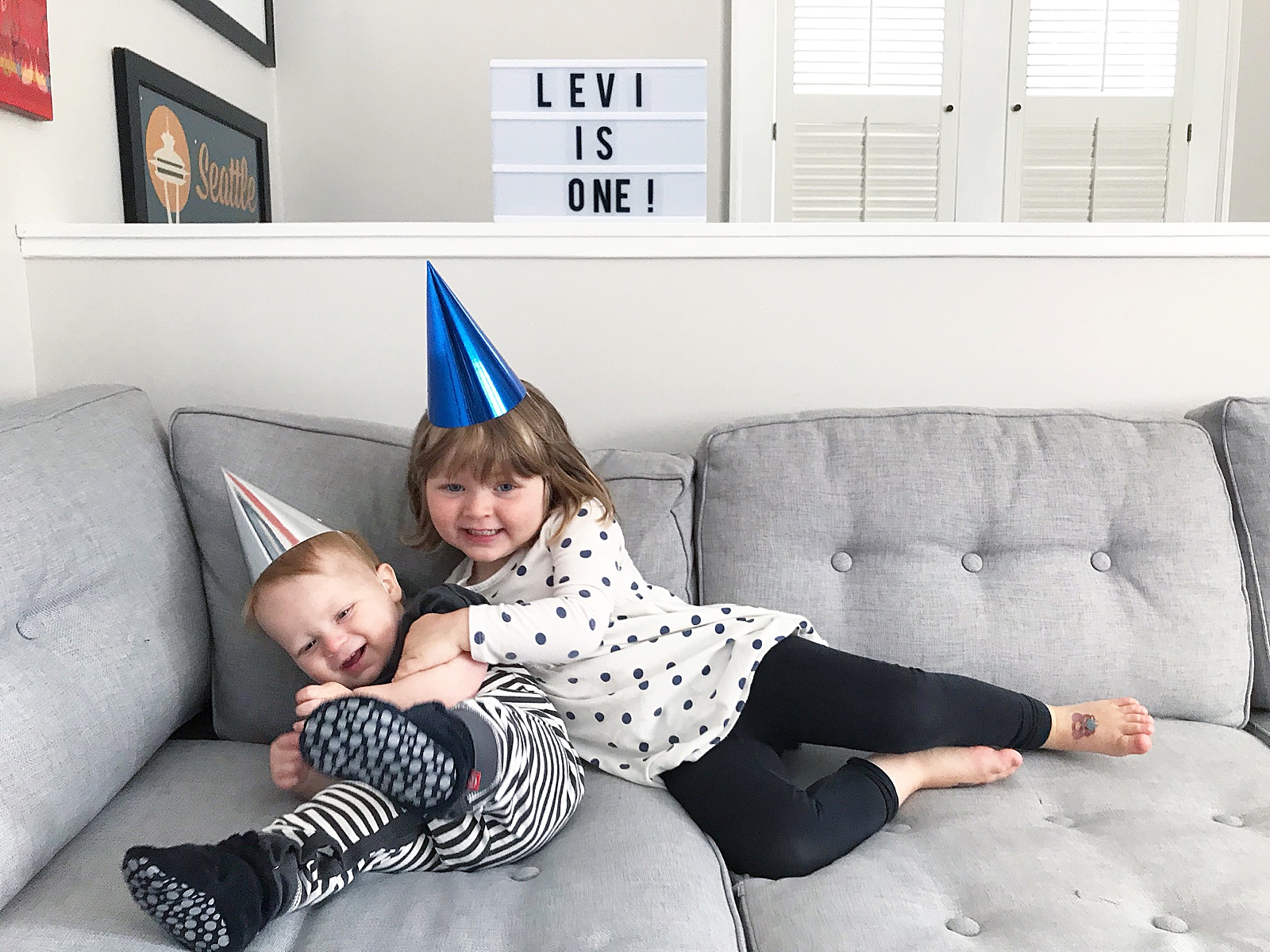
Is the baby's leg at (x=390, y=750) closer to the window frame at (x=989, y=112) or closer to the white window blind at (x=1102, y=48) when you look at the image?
the window frame at (x=989, y=112)

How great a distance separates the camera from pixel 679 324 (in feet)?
5.30

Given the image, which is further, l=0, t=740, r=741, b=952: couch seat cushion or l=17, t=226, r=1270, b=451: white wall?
l=17, t=226, r=1270, b=451: white wall

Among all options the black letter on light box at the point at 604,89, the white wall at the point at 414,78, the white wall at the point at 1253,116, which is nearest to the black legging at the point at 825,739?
the black letter on light box at the point at 604,89

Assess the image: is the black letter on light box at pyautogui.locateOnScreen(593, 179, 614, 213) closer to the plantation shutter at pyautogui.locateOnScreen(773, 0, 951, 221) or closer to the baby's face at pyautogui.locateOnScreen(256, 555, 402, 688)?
the baby's face at pyautogui.locateOnScreen(256, 555, 402, 688)

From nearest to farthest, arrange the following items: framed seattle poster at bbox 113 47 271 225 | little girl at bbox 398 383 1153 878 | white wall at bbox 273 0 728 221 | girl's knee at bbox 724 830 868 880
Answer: girl's knee at bbox 724 830 868 880
little girl at bbox 398 383 1153 878
framed seattle poster at bbox 113 47 271 225
white wall at bbox 273 0 728 221

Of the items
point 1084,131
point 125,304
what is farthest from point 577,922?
point 1084,131

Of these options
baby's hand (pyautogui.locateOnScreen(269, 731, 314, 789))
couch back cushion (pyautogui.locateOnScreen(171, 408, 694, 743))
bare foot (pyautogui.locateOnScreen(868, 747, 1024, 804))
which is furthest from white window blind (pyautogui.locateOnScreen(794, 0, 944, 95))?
baby's hand (pyautogui.locateOnScreen(269, 731, 314, 789))

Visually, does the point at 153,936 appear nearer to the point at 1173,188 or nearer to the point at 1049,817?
the point at 1049,817

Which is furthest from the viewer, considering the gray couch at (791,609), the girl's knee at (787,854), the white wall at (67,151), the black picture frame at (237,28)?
the black picture frame at (237,28)

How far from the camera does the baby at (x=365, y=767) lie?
0.84 metres

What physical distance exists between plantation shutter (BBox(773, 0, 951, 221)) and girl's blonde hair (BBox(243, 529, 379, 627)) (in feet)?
7.20

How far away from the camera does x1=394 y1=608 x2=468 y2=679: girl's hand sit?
108 cm

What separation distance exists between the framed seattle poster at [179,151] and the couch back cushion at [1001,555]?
3.84 ft

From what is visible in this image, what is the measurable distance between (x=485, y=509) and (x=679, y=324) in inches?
22.2
